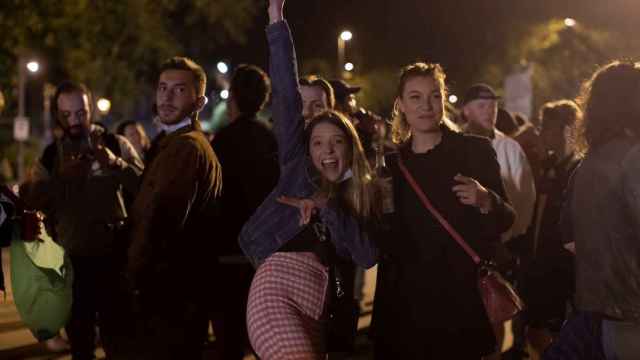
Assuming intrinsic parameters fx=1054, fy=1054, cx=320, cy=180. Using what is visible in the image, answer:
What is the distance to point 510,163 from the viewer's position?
8336mm

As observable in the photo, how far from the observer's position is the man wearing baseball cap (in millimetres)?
8219

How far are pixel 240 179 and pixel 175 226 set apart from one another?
1.77 metres

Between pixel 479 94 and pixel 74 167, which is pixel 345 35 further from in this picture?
pixel 74 167

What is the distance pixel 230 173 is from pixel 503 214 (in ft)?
7.55

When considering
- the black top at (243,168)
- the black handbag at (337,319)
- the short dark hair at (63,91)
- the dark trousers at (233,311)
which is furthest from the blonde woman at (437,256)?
the short dark hair at (63,91)

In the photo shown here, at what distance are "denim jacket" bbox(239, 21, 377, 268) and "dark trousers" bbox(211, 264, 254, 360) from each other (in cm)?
141

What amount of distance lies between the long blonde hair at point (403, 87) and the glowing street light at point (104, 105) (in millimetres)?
38663

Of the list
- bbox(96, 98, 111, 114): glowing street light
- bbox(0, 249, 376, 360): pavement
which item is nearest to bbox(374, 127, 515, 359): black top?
bbox(0, 249, 376, 360): pavement

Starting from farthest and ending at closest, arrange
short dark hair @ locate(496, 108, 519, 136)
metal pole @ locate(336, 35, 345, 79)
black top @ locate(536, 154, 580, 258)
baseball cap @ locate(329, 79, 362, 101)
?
1. metal pole @ locate(336, 35, 345, 79)
2. short dark hair @ locate(496, 108, 519, 136)
3. baseball cap @ locate(329, 79, 362, 101)
4. black top @ locate(536, 154, 580, 258)

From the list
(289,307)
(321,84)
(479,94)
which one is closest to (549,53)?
A: (479,94)

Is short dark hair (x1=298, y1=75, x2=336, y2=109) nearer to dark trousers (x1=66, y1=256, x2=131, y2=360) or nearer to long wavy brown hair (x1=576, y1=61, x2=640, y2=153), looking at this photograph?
dark trousers (x1=66, y1=256, x2=131, y2=360)

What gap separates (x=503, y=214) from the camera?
482cm

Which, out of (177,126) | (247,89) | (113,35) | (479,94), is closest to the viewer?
(177,126)

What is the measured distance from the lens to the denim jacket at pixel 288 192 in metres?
4.68
